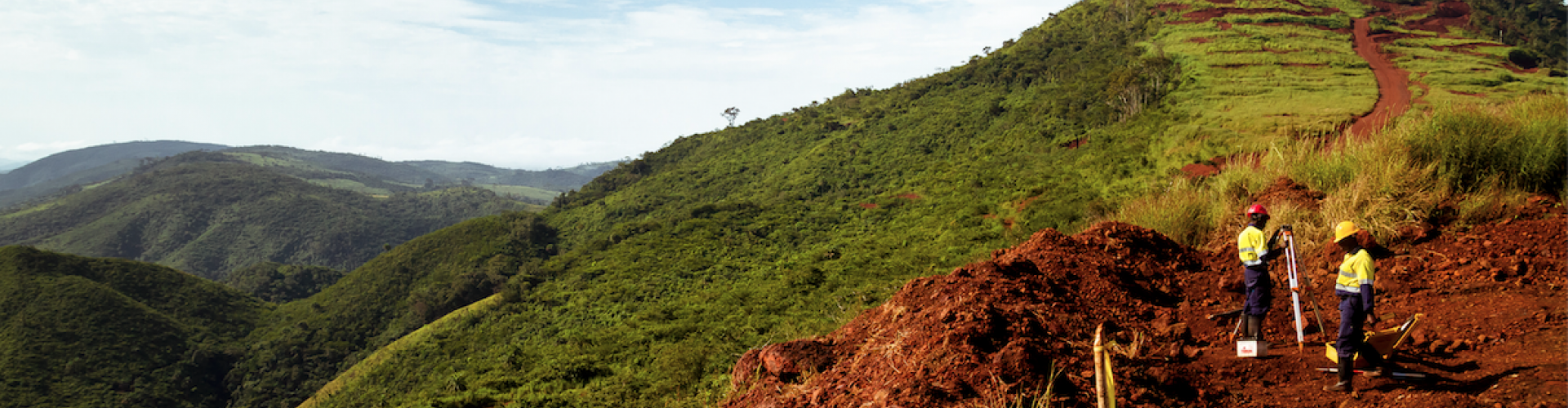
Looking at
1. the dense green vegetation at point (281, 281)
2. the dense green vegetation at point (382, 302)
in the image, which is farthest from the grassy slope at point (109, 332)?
the dense green vegetation at point (281, 281)

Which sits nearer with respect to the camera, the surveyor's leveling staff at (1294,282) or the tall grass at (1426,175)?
the surveyor's leveling staff at (1294,282)

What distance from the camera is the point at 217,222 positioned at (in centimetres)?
14475

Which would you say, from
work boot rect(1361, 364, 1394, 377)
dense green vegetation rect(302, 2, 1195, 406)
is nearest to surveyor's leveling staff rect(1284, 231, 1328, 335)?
work boot rect(1361, 364, 1394, 377)

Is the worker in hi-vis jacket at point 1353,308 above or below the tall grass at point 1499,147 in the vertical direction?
below

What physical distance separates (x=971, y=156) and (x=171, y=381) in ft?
217

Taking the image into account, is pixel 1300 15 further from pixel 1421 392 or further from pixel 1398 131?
pixel 1421 392

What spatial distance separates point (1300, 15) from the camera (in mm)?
49438

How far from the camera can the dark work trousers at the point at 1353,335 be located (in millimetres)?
4031

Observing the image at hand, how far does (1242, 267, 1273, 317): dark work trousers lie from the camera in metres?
4.89

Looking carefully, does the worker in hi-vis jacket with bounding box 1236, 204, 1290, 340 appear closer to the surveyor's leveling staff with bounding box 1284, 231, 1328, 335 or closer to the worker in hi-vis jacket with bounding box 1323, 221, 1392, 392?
the surveyor's leveling staff with bounding box 1284, 231, 1328, 335

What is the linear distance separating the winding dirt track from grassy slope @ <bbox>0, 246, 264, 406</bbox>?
254ft

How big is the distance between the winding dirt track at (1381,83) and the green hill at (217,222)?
492ft

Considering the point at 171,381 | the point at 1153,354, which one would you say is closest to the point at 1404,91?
the point at 1153,354

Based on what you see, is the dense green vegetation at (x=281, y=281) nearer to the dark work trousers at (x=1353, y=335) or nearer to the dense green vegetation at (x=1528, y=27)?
the dark work trousers at (x=1353, y=335)
